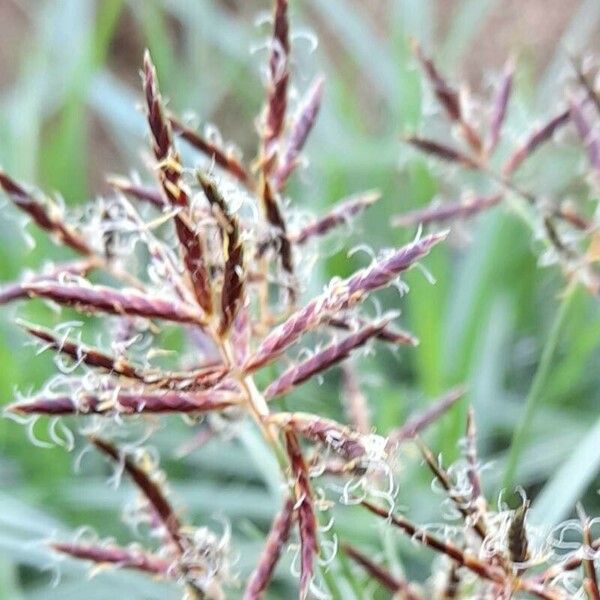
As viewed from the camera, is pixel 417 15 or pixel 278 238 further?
pixel 417 15

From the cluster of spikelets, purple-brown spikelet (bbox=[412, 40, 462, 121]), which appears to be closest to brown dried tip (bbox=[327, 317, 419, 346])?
the cluster of spikelets

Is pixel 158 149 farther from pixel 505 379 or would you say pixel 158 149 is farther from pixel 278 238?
pixel 505 379

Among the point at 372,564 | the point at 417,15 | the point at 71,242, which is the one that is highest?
the point at 417,15

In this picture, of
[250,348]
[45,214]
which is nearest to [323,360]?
[250,348]

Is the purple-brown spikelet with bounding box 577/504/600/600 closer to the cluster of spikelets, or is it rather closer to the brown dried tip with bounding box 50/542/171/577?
the cluster of spikelets

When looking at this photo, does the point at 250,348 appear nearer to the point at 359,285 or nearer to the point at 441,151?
the point at 359,285

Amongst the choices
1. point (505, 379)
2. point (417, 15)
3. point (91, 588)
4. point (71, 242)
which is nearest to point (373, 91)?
point (417, 15)

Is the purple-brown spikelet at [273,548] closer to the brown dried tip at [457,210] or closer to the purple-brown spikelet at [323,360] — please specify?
the purple-brown spikelet at [323,360]
